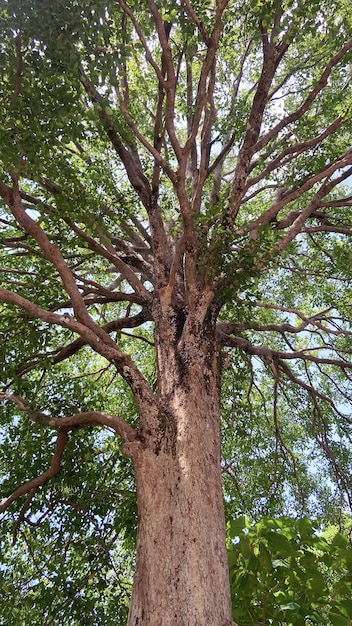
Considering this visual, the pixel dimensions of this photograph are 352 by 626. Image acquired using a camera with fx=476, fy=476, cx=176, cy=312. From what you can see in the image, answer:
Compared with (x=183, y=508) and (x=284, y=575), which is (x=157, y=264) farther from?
(x=284, y=575)

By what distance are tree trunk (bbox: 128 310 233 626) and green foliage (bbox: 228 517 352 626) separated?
0.17 m

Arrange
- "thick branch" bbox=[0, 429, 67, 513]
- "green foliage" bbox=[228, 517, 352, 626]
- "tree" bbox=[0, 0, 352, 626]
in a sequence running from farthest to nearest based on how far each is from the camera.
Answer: "thick branch" bbox=[0, 429, 67, 513] < "tree" bbox=[0, 0, 352, 626] < "green foliage" bbox=[228, 517, 352, 626]

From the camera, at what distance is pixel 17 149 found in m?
4.07

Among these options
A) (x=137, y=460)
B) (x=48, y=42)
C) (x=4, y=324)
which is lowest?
(x=137, y=460)

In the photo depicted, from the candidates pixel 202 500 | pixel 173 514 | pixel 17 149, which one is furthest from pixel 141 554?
pixel 17 149

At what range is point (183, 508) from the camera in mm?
3336

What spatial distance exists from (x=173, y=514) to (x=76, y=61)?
3.59 meters

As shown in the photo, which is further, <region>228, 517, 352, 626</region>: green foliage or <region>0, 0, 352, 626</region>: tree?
<region>0, 0, 352, 626</region>: tree

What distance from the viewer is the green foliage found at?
2855mm

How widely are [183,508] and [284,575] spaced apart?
0.77m

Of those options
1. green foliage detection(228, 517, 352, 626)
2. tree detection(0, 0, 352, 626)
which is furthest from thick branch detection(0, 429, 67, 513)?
green foliage detection(228, 517, 352, 626)

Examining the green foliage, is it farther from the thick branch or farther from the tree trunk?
the thick branch

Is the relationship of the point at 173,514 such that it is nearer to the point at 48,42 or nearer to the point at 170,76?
the point at 170,76

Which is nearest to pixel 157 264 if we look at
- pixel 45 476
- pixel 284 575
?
pixel 45 476
